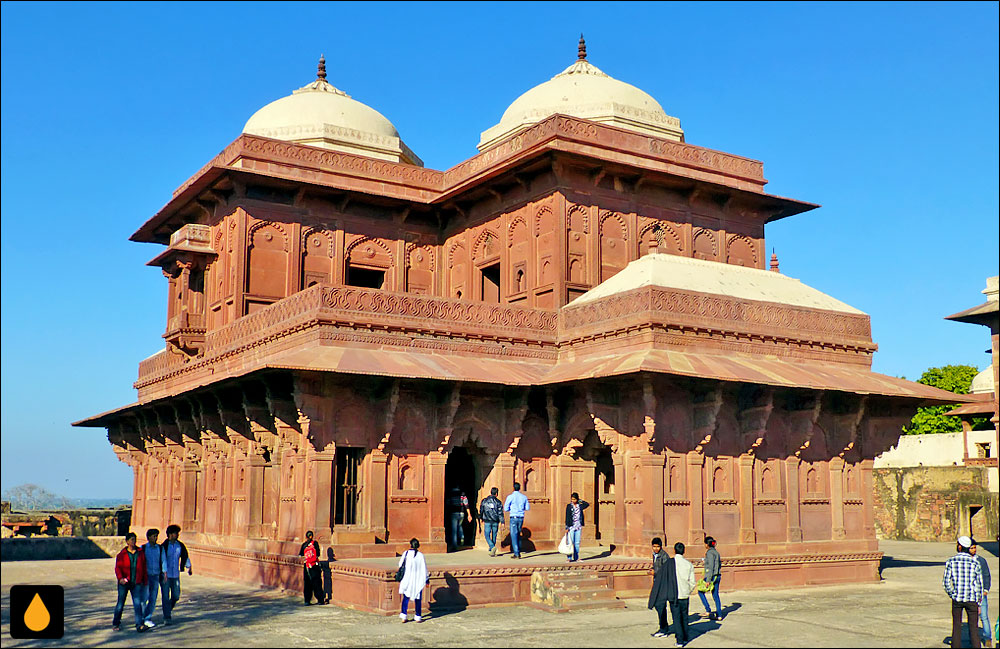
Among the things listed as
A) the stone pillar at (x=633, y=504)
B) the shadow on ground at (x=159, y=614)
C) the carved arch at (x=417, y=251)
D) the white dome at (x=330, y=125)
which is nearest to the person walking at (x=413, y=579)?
the shadow on ground at (x=159, y=614)

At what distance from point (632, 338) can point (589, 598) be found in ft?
17.4

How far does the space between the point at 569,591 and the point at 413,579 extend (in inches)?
Result: 110

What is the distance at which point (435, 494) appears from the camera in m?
19.8

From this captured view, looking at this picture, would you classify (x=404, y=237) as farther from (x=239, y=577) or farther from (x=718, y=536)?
(x=718, y=536)

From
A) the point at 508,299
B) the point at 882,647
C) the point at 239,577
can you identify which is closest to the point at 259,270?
the point at 508,299

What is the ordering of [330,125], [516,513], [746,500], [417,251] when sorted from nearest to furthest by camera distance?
[516,513] → [746,500] → [417,251] → [330,125]

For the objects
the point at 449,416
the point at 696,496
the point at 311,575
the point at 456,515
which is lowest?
the point at 311,575

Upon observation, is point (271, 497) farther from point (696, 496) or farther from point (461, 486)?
point (696, 496)

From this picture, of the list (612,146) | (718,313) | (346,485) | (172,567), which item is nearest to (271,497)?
(346,485)

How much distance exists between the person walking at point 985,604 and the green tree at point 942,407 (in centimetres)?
4313

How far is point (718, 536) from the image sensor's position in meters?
18.8

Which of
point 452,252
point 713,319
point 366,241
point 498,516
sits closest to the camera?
point 498,516

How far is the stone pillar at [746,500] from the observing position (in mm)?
19188

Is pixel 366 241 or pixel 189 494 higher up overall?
pixel 366 241
